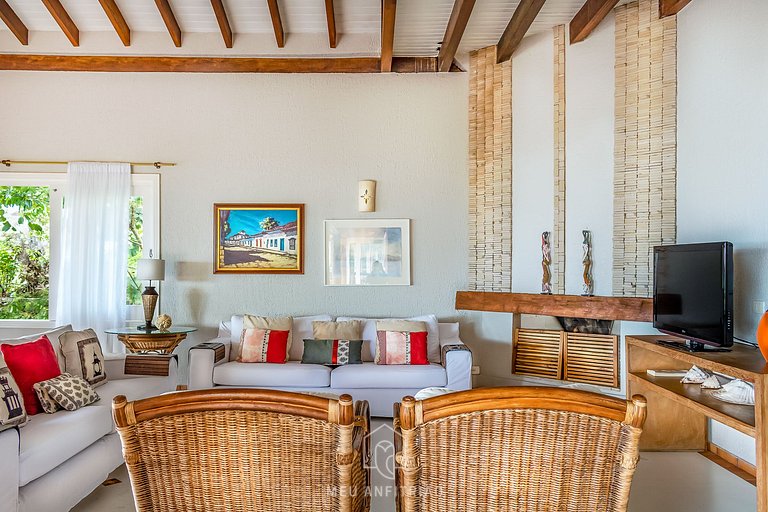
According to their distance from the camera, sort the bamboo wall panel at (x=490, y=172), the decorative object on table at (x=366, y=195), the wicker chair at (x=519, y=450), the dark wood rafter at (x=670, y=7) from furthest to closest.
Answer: the decorative object on table at (x=366, y=195)
the bamboo wall panel at (x=490, y=172)
the dark wood rafter at (x=670, y=7)
the wicker chair at (x=519, y=450)

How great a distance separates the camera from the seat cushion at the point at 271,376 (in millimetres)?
4367

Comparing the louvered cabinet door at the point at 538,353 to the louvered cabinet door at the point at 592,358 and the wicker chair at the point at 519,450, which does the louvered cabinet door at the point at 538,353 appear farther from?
the wicker chair at the point at 519,450

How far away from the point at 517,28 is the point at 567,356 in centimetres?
283

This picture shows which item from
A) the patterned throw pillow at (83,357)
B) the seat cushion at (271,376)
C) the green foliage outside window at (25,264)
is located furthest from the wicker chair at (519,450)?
A: the green foliage outside window at (25,264)

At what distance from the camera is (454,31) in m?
4.47

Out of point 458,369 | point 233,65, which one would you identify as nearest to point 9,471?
point 458,369

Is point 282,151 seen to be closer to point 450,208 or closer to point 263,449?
point 450,208

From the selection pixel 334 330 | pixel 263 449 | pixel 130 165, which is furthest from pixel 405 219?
pixel 263 449

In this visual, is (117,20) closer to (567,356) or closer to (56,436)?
(56,436)

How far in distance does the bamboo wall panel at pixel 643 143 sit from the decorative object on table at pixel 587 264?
191mm

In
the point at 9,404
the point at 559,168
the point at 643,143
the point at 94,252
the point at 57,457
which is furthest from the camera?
the point at 94,252

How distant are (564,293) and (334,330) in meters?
2.07

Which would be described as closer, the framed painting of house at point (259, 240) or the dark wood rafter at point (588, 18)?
the dark wood rafter at point (588, 18)

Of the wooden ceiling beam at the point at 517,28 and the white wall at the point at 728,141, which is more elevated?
the wooden ceiling beam at the point at 517,28
